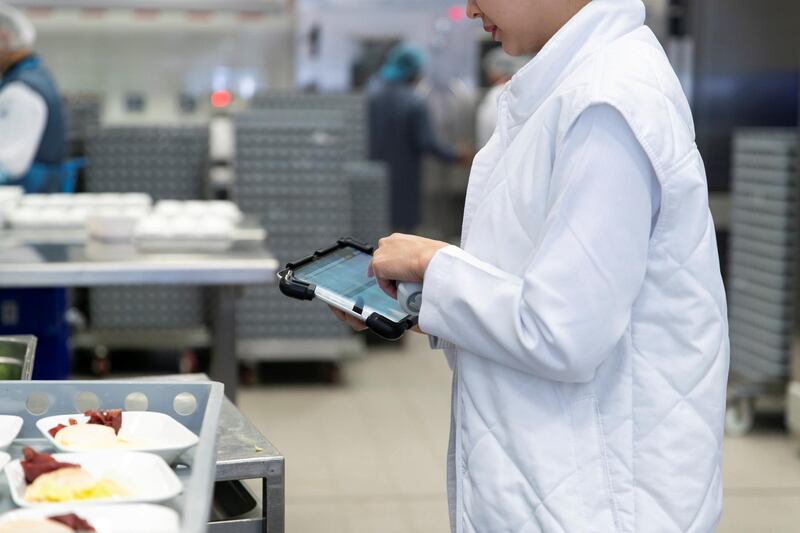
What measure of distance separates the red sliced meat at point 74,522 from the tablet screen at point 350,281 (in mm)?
515

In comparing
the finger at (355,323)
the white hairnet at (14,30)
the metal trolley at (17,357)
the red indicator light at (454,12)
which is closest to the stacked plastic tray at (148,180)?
the white hairnet at (14,30)

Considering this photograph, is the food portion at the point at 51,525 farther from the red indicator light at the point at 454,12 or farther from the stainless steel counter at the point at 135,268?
the red indicator light at the point at 454,12

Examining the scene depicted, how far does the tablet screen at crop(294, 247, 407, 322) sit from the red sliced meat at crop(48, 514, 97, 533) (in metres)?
0.51

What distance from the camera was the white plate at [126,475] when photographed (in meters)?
1.09

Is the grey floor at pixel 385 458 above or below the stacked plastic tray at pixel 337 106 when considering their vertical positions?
below

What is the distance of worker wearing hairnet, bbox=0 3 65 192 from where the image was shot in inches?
181

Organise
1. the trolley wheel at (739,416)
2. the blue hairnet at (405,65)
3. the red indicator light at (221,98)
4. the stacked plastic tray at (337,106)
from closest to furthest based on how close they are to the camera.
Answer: the trolley wheel at (739,416) < the stacked plastic tray at (337,106) < the blue hairnet at (405,65) < the red indicator light at (221,98)

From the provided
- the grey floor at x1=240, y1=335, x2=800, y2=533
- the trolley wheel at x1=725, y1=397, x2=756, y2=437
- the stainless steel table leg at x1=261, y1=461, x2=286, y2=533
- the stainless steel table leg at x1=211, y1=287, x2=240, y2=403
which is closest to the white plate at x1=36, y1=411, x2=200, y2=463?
the stainless steel table leg at x1=261, y1=461, x2=286, y2=533

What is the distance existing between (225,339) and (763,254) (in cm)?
236

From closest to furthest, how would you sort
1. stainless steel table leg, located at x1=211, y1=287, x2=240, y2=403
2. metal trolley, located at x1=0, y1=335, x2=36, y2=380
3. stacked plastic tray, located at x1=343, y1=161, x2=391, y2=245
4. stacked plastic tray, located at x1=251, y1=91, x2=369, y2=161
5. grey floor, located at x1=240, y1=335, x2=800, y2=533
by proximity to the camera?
metal trolley, located at x1=0, y1=335, x2=36, y2=380, stainless steel table leg, located at x1=211, y1=287, x2=240, y2=403, grey floor, located at x1=240, y1=335, x2=800, y2=533, stacked plastic tray, located at x1=343, y1=161, x2=391, y2=245, stacked plastic tray, located at x1=251, y1=91, x2=369, y2=161

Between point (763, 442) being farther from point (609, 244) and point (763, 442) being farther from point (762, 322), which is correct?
point (609, 244)

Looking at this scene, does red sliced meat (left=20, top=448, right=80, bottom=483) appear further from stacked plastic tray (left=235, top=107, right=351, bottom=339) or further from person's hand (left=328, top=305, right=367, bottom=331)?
stacked plastic tray (left=235, top=107, right=351, bottom=339)

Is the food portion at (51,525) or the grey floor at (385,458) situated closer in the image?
the food portion at (51,525)

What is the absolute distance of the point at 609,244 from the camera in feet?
4.00
